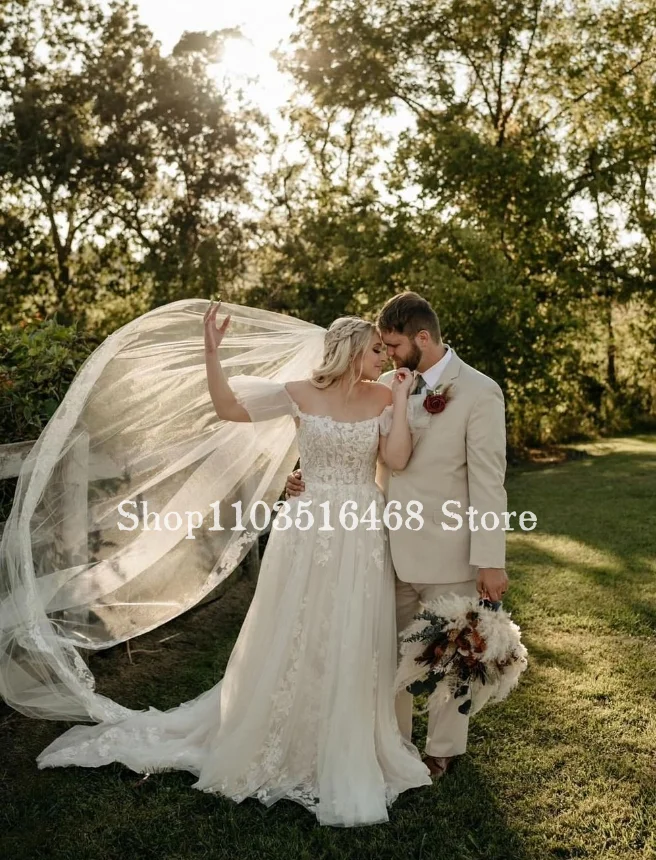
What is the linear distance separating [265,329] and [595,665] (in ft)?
9.25

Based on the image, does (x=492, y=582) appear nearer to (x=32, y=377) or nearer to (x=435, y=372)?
(x=435, y=372)

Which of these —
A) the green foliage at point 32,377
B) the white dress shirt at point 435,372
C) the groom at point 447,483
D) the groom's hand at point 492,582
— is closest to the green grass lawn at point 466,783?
the groom at point 447,483

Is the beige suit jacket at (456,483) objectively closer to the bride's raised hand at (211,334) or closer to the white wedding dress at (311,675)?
the white wedding dress at (311,675)

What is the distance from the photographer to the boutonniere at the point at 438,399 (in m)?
3.57

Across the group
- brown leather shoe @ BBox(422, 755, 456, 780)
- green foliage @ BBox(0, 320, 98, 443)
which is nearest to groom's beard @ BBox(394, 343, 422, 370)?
Answer: brown leather shoe @ BBox(422, 755, 456, 780)

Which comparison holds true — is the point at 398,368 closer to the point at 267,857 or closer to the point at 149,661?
the point at 267,857

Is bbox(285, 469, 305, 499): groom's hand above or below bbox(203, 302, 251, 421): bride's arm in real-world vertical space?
below

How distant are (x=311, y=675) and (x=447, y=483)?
1063 mm

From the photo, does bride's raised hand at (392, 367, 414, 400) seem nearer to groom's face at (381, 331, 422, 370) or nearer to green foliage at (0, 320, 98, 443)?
groom's face at (381, 331, 422, 370)

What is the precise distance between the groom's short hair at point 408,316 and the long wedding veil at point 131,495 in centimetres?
67

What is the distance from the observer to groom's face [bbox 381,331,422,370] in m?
3.75

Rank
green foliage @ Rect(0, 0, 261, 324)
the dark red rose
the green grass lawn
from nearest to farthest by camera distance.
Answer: the green grass lawn < the dark red rose < green foliage @ Rect(0, 0, 261, 324)

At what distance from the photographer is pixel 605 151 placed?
14.9 metres

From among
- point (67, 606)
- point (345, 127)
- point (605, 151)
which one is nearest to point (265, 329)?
point (67, 606)
